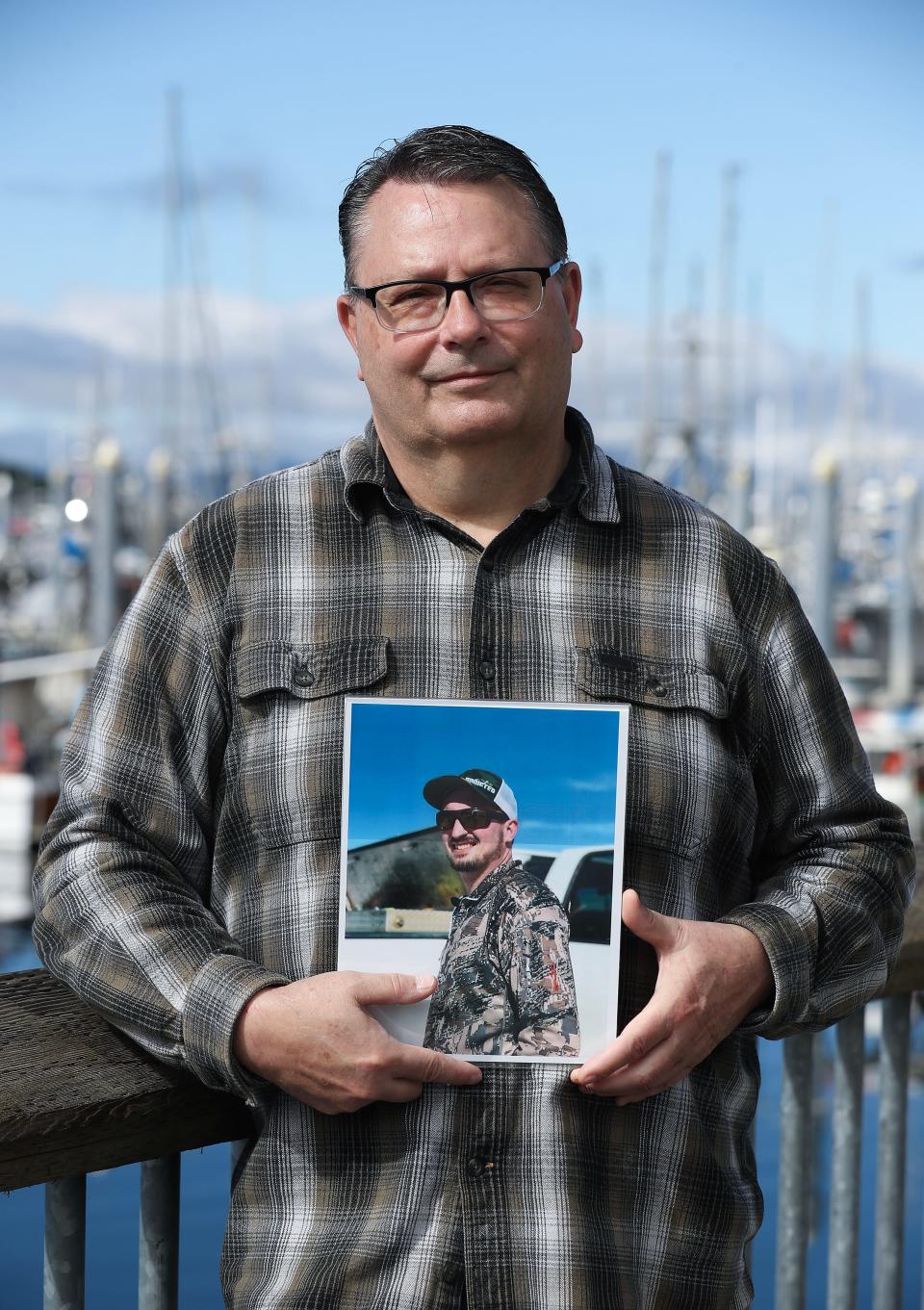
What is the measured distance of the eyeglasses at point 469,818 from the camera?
1687mm

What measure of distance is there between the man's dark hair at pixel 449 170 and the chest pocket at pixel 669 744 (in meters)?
0.54

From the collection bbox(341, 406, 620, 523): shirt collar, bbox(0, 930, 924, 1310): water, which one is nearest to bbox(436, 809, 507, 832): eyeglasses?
bbox(341, 406, 620, 523): shirt collar

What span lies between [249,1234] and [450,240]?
4.03ft

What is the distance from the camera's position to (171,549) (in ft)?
6.16

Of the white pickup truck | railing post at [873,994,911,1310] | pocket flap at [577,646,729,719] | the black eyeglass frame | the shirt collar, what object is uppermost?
the shirt collar

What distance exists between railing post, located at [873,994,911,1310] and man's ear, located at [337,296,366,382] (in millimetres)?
1415

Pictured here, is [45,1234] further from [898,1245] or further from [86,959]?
[898,1245]

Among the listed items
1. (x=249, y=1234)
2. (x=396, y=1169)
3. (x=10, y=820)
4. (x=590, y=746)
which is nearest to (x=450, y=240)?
(x=590, y=746)

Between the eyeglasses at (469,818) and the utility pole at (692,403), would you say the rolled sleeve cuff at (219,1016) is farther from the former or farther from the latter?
the utility pole at (692,403)

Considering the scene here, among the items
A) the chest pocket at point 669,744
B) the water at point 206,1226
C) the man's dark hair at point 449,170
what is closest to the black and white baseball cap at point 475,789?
the chest pocket at point 669,744

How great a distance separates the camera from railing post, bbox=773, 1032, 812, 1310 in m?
2.37

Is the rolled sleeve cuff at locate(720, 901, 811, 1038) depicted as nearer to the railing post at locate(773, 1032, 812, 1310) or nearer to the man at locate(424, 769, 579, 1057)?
the man at locate(424, 769, 579, 1057)

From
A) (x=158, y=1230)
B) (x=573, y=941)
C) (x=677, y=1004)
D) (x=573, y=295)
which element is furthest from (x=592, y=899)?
(x=573, y=295)

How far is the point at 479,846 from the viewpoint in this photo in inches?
66.2
